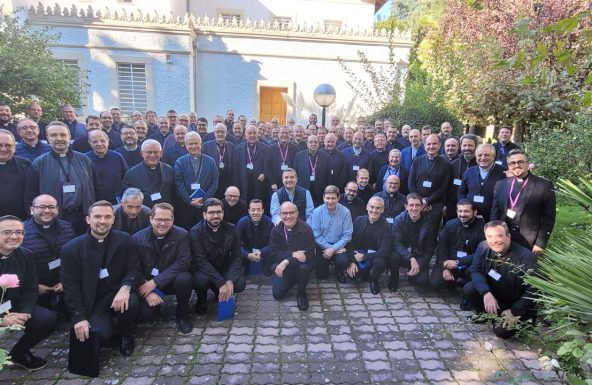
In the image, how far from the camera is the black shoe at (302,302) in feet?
14.3

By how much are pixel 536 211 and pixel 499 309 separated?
1.25m

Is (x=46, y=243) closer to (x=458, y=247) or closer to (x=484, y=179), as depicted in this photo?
(x=458, y=247)

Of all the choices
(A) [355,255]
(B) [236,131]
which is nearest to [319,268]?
(A) [355,255]

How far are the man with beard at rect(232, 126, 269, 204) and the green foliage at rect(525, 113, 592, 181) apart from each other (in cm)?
471

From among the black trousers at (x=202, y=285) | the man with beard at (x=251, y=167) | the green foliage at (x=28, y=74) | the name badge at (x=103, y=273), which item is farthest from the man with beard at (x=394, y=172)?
the green foliage at (x=28, y=74)

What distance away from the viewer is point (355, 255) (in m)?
5.04

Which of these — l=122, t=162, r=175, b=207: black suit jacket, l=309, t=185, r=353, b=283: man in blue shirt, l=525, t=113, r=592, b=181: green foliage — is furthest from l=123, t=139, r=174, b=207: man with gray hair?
l=525, t=113, r=592, b=181: green foliage

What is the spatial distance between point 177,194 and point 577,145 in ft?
20.5

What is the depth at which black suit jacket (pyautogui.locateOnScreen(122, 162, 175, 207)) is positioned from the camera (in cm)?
495

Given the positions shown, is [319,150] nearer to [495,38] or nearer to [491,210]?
[491,210]

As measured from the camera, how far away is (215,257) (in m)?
4.36

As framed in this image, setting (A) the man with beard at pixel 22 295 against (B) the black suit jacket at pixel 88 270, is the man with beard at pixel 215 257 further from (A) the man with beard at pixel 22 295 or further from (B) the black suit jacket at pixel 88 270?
(A) the man with beard at pixel 22 295

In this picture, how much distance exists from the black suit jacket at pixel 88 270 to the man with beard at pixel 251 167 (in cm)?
298

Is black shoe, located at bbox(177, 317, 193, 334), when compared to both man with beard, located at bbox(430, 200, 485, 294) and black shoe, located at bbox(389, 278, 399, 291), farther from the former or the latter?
man with beard, located at bbox(430, 200, 485, 294)
